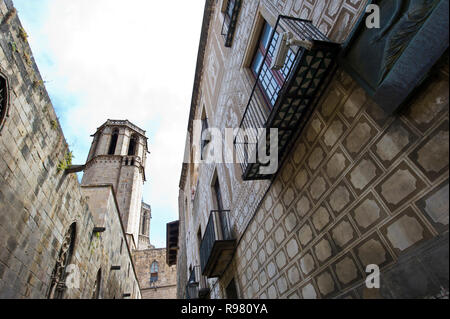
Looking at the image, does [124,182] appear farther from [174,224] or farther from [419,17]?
[419,17]

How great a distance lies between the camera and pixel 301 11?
11.0ft

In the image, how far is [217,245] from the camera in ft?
17.6

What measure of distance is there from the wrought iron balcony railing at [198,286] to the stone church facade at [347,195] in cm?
342

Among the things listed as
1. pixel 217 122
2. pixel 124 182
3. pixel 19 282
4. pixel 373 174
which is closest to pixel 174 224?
pixel 124 182

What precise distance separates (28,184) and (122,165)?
23720 mm

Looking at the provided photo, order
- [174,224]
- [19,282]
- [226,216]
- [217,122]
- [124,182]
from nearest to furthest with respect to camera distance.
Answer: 1. [19,282]
2. [226,216]
3. [217,122]
4. [174,224]
5. [124,182]

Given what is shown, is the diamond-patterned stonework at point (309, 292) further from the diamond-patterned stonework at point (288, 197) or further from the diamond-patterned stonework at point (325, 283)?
the diamond-patterned stonework at point (288, 197)

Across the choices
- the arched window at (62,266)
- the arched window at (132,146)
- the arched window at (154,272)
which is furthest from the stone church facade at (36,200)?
the arched window at (154,272)

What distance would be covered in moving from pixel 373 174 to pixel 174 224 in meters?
18.5

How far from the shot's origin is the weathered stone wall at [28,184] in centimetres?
388

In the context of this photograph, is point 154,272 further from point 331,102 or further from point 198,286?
point 331,102

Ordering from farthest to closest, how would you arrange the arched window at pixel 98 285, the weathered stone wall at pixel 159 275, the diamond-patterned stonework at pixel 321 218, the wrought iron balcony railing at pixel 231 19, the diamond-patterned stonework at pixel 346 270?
1. the weathered stone wall at pixel 159 275
2. the arched window at pixel 98 285
3. the wrought iron balcony railing at pixel 231 19
4. the diamond-patterned stonework at pixel 321 218
5. the diamond-patterned stonework at pixel 346 270

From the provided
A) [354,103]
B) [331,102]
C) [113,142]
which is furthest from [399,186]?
[113,142]
